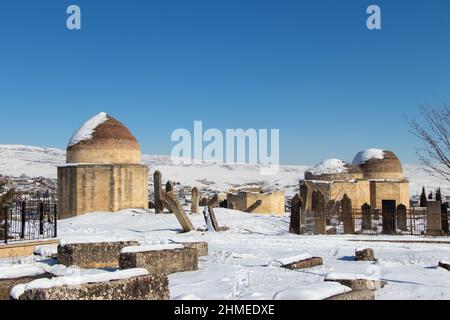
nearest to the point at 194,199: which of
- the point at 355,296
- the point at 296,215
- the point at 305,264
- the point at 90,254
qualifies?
the point at 296,215

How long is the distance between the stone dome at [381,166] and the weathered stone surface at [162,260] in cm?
3126

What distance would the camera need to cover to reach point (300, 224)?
17.5m

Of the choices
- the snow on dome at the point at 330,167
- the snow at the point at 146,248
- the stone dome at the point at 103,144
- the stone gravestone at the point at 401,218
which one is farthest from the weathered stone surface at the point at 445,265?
the snow on dome at the point at 330,167

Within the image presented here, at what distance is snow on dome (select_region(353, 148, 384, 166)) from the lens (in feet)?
123

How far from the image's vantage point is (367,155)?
38.1m

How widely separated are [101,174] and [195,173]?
82.8m

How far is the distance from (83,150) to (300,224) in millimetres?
12720

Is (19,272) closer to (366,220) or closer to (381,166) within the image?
(366,220)

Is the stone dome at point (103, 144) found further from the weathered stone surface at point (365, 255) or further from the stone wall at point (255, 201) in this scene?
the weathered stone surface at point (365, 255)

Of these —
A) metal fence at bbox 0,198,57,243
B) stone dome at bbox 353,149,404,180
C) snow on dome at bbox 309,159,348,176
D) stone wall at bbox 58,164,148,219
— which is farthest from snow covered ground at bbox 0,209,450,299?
stone dome at bbox 353,149,404,180

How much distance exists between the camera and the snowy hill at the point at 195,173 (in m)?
84.6

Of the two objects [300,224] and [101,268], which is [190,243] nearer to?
[101,268]

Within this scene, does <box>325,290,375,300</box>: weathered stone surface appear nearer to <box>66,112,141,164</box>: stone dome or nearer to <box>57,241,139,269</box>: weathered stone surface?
<box>57,241,139,269</box>: weathered stone surface
